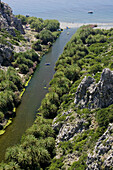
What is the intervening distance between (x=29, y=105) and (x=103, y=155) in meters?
48.5

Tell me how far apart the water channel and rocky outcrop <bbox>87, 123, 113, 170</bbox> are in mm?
30726

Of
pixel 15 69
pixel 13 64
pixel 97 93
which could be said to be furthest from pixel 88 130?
pixel 13 64

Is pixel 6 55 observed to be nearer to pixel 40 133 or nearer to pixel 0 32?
pixel 0 32

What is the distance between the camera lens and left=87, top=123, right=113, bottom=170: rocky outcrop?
30.1 m

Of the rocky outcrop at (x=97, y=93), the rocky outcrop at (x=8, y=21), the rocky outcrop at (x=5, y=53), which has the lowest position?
the rocky outcrop at (x=97, y=93)

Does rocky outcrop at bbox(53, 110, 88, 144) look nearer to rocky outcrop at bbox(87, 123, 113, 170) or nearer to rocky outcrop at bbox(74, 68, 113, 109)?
rocky outcrop at bbox(74, 68, 113, 109)

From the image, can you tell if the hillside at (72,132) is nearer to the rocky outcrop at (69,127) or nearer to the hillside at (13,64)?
the rocky outcrop at (69,127)

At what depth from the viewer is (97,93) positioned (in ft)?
151

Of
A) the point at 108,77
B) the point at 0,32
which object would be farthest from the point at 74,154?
the point at 0,32

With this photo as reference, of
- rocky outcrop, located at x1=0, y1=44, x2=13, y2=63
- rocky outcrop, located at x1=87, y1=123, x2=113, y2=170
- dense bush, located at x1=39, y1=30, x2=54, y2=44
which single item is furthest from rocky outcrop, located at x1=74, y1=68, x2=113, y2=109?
dense bush, located at x1=39, y1=30, x2=54, y2=44

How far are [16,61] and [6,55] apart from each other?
23.0ft

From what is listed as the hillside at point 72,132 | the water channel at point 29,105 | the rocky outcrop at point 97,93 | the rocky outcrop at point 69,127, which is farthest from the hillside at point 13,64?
the rocky outcrop at point 97,93

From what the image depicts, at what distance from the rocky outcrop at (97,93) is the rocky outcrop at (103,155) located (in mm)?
10095

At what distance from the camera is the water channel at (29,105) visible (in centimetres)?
5855
